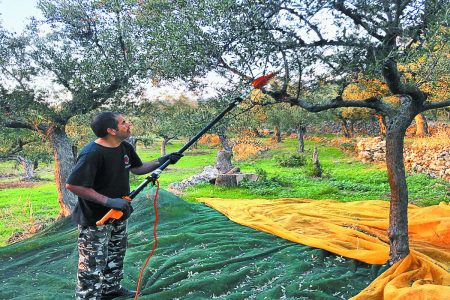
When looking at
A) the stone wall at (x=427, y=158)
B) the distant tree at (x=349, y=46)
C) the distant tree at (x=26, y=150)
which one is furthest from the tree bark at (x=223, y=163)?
the distant tree at (x=349, y=46)

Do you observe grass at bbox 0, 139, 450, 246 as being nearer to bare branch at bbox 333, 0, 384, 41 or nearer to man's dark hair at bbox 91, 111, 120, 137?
bare branch at bbox 333, 0, 384, 41

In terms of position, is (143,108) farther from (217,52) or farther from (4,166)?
(4,166)

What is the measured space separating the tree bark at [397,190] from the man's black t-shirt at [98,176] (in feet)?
10.5

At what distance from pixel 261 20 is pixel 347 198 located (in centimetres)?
844

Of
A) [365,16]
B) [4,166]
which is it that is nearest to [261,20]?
[365,16]

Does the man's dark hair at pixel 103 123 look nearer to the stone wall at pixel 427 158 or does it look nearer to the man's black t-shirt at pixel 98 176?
the man's black t-shirt at pixel 98 176

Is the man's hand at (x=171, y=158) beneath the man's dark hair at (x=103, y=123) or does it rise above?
beneath

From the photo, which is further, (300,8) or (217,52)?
(217,52)

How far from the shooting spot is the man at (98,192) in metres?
3.87

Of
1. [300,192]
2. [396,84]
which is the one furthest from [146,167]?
[300,192]

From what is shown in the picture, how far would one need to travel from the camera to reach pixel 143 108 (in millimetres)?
11742

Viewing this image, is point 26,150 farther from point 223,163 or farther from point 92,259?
point 92,259

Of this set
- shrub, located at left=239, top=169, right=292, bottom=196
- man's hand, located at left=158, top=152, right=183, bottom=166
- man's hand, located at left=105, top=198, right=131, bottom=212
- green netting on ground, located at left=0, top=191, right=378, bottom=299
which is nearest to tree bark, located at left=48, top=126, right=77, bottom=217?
green netting on ground, located at left=0, top=191, right=378, bottom=299

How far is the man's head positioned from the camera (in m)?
4.09
